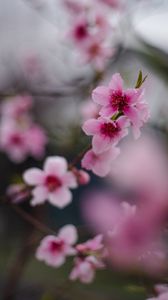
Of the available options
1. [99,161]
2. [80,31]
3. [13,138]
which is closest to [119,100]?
[99,161]

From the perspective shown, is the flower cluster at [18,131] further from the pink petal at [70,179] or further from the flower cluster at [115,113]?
the flower cluster at [115,113]

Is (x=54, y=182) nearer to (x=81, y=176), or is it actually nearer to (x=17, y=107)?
(x=81, y=176)

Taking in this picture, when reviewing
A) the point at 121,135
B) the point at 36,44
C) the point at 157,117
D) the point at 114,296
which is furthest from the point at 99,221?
the point at 36,44

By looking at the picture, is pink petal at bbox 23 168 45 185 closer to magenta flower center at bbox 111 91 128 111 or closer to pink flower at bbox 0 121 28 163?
magenta flower center at bbox 111 91 128 111

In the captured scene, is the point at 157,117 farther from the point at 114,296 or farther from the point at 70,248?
the point at 114,296

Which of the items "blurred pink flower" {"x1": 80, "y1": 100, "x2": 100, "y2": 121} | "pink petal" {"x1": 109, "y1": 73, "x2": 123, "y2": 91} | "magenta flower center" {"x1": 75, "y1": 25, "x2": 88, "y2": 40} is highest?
"magenta flower center" {"x1": 75, "y1": 25, "x2": 88, "y2": 40}

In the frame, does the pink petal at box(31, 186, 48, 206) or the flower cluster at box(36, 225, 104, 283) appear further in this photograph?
the pink petal at box(31, 186, 48, 206)

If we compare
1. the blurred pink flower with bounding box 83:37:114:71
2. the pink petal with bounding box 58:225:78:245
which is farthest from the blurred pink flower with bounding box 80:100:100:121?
the pink petal with bounding box 58:225:78:245
